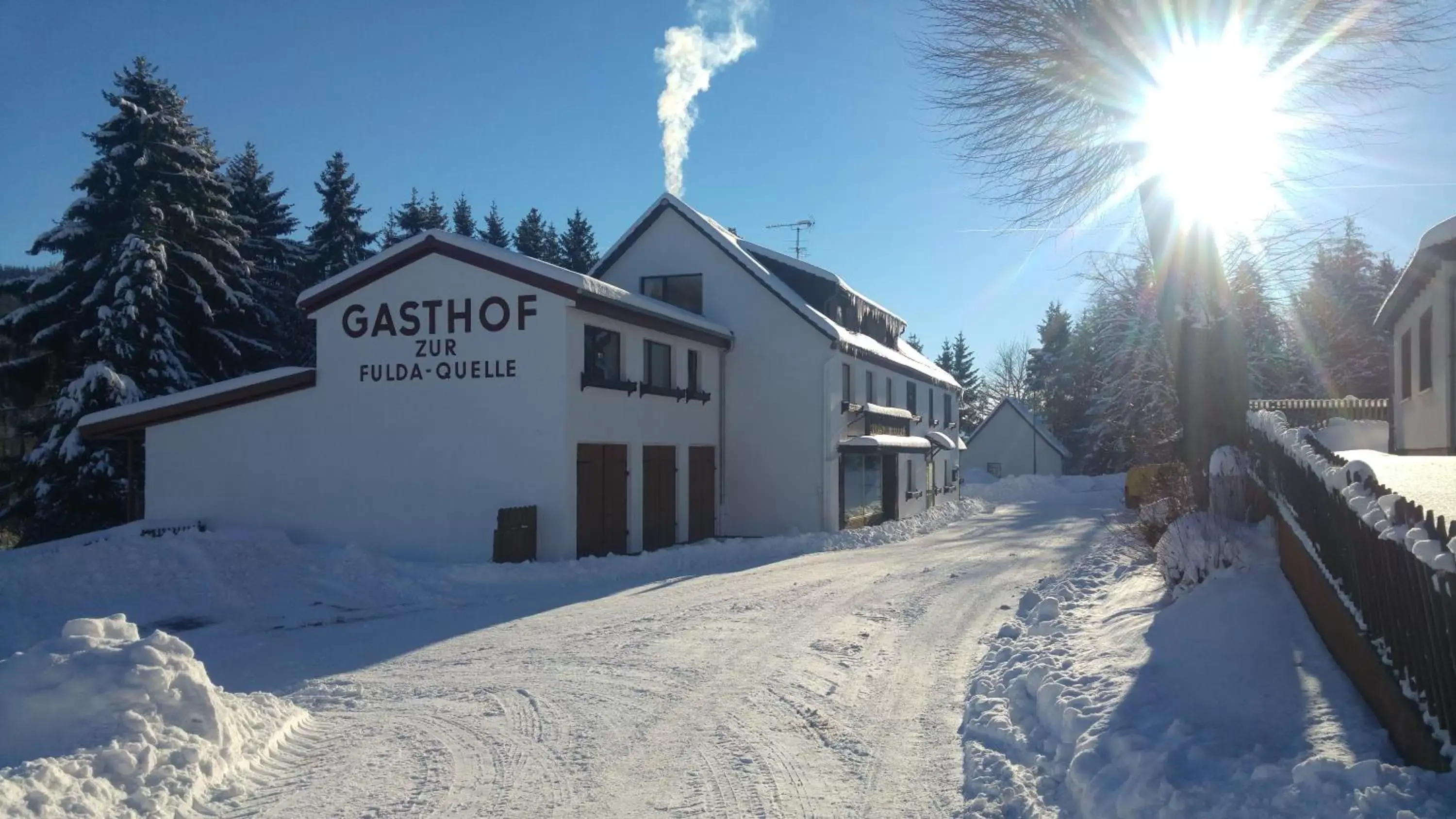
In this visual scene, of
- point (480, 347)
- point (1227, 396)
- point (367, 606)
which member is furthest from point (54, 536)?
point (1227, 396)

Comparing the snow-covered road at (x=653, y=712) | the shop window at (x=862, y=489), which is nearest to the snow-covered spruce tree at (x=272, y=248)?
the shop window at (x=862, y=489)

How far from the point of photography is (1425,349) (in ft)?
50.0

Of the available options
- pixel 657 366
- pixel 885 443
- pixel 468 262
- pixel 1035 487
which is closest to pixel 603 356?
pixel 657 366

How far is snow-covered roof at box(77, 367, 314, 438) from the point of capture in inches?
754

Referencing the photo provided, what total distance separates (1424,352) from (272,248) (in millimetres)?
37806

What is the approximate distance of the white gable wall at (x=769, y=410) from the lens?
24312mm

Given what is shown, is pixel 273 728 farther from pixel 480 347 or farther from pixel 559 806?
pixel 480 347

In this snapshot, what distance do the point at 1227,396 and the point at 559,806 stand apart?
8.04 meters

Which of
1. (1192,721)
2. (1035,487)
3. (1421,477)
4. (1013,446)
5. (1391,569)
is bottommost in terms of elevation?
(1035,487)

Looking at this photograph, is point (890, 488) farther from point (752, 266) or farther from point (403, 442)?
point (403, 442)

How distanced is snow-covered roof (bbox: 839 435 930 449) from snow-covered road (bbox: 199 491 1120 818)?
38.2 feet

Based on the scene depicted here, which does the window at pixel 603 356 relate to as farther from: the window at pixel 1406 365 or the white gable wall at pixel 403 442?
the window at pixel 1406 365

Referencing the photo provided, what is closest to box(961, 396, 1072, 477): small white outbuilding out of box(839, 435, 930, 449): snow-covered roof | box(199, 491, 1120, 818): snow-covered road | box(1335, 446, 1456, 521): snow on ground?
box(839, 435, 930, 449): snow-covered roof

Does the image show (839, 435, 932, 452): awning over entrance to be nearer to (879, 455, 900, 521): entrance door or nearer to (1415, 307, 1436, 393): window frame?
(879, 455, 900, 521): entrance door
